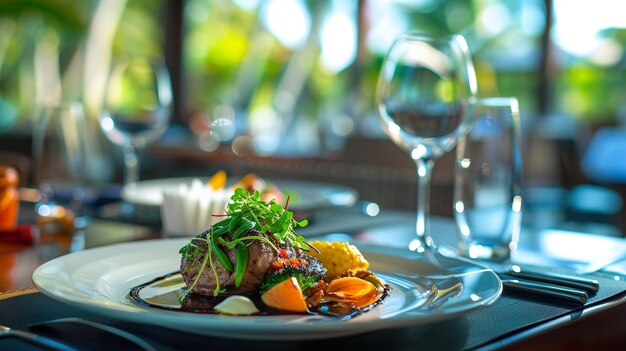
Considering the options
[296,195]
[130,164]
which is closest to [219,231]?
[296,195]

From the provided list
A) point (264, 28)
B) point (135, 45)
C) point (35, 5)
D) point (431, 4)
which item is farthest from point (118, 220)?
point (431, 4)

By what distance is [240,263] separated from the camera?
29.9 inches

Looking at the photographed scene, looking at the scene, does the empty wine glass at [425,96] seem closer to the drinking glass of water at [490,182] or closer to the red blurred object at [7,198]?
the drinking glass of water at [490,182]

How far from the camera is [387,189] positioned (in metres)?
2.11

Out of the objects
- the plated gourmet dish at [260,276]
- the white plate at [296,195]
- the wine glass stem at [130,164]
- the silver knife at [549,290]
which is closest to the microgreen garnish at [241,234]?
the plated gourmet dish at [260,276]

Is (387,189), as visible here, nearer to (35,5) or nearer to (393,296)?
(393,296)

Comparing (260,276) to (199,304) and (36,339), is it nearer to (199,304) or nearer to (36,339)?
(199,304)

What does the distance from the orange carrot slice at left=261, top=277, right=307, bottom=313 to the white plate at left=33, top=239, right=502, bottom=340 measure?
0.03m

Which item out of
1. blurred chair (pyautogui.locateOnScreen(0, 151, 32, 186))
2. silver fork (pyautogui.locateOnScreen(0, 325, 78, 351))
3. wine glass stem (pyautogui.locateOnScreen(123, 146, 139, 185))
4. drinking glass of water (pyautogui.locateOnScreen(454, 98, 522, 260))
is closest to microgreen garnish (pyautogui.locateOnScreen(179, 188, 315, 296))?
silver fork (pyautogui.locateOnScreen(0, 325, 78, 351))

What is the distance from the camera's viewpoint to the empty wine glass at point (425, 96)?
1111 millimetres

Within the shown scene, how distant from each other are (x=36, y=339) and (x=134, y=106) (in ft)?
3.54

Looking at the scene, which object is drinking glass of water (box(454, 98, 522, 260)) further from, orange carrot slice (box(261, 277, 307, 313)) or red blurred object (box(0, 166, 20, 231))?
red blurred object (box(0, 166, 20, 231))

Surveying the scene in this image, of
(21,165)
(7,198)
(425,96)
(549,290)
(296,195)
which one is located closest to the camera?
(549,290)

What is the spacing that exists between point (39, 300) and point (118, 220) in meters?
0.67
